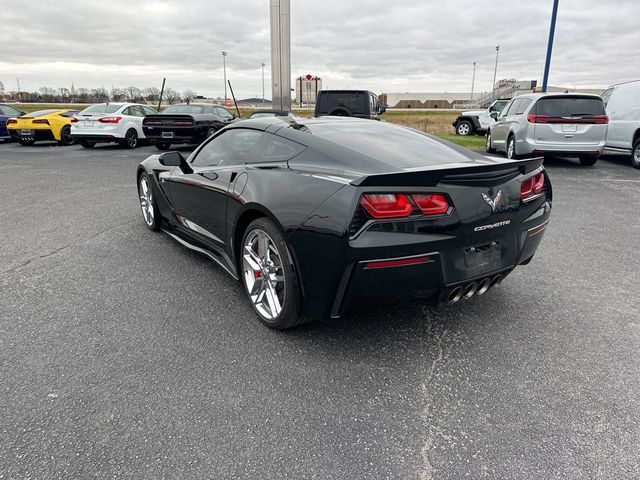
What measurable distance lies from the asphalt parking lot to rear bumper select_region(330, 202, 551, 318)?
1.37 feet

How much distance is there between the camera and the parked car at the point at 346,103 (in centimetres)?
1400

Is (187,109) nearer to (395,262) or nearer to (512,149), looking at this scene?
(512,149)

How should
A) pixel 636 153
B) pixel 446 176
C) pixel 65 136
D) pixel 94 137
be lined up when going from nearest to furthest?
pixel 446 176 → pixel 636 153 → pixel 94 137 → pixel 65 136

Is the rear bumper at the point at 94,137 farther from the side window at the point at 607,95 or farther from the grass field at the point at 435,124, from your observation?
the side window at the point at 607,95

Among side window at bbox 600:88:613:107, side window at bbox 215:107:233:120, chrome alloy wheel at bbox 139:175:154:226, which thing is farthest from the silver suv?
side window at bbox 215:107:233:120

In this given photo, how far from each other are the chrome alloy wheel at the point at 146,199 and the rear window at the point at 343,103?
9.46m

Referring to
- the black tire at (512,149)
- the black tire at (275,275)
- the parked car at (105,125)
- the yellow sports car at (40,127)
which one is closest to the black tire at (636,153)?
the black tire at (512,149)

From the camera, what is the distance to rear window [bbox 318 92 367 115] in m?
14.0

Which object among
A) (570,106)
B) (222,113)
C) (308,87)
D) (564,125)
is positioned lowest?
(564,125)

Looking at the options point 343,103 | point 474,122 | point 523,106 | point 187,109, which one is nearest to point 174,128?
point 187,109

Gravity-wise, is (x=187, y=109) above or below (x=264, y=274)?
above

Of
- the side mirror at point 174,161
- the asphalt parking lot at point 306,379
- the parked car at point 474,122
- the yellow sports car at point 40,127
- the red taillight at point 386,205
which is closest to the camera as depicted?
the asphalt parking lot at point 306,379

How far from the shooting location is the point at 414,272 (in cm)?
246

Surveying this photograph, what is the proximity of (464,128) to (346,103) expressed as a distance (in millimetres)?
10056
